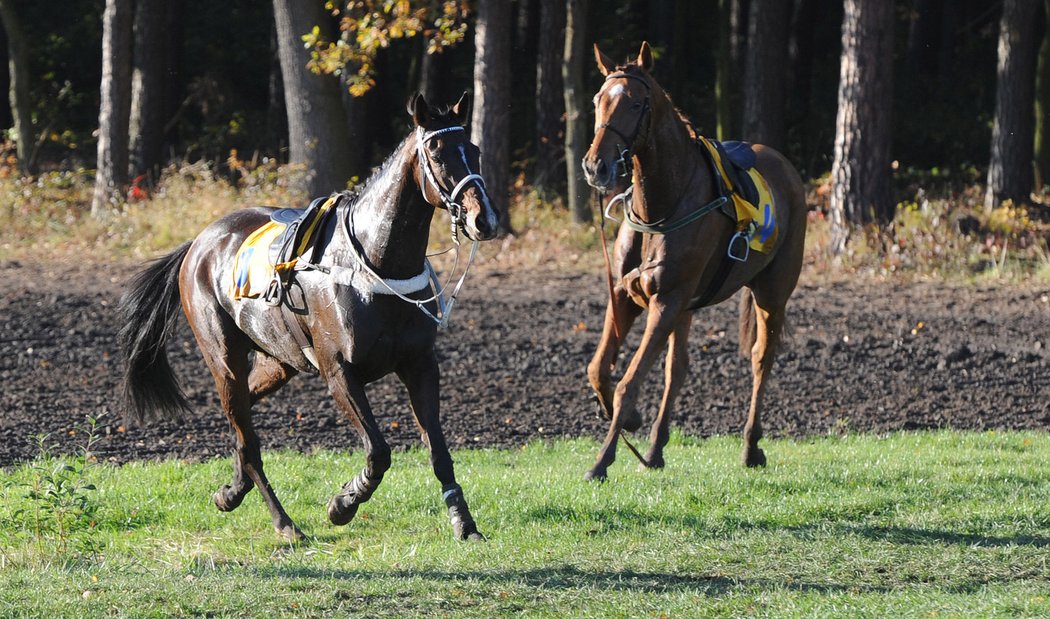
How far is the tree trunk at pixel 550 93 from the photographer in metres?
20.7

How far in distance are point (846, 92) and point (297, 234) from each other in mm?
11256

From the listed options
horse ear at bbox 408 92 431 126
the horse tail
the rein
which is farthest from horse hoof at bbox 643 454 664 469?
horse ear at bbox 408 92 431 126

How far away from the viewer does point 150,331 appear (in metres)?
7.91

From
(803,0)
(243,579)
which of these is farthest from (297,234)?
(803,0)

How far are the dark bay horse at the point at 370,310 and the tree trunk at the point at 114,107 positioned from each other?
13575mm

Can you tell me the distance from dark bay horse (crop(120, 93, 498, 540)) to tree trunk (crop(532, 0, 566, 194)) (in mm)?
13533

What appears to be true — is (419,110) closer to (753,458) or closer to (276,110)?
(753,458)

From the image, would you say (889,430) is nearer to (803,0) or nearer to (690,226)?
(690,226)

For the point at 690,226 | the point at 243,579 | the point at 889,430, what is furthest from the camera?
the point at 889,430

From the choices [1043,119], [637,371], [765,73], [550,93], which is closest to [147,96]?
[550,93]

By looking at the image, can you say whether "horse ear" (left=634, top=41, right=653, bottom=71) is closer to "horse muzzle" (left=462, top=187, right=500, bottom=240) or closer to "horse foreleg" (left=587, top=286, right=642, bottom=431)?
"horse foreleg" (left=587, top=286, right=642, bottom=431)

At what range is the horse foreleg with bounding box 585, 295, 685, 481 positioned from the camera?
780cm

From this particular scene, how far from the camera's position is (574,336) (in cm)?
1295

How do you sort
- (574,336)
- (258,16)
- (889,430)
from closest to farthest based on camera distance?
(889,430) → (574,336) → (258,16)
